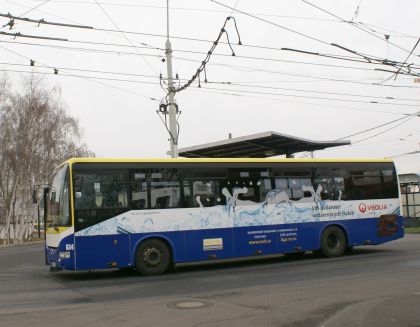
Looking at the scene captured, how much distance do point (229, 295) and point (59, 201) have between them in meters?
5.43

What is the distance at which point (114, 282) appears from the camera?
1234 centimetres

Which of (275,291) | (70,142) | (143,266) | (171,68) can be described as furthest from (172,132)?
(70,142)

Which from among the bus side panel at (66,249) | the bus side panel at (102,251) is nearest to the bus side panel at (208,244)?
the bus side panel at (102,251)

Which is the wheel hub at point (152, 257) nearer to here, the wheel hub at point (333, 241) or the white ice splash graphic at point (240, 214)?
the white ice splash graphic at point (240, 214)

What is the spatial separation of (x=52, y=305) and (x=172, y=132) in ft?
45.2

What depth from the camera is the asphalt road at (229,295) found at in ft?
25.1

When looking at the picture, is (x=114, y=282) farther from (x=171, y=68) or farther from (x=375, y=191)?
(x=171, y=68)

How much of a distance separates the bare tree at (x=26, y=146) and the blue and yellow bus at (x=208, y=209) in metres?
26.4

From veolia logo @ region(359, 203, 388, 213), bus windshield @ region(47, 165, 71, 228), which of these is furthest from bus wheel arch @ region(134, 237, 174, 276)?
veolia logo @ region(359, 203, 388, 213)

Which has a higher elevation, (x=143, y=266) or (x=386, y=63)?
(x=386, y=63)

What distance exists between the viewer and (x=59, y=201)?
13.1 meters

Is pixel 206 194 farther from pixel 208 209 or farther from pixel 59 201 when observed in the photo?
pixel 59 201

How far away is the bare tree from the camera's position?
3928 centimetres

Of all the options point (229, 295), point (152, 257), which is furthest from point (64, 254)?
point (229, 295)
